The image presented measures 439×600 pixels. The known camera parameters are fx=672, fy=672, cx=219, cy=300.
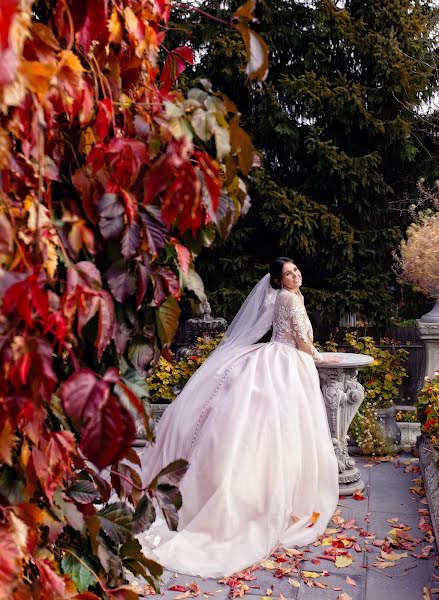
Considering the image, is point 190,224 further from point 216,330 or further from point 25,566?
point 216,330

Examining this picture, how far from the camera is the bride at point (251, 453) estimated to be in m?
4.22

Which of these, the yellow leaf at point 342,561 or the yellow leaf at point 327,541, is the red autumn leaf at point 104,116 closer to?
the yellow leaf at point 342,561

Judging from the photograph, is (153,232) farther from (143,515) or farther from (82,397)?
(143,515)

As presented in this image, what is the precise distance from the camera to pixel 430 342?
6.93 metres

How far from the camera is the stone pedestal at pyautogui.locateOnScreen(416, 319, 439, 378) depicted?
6816 mm

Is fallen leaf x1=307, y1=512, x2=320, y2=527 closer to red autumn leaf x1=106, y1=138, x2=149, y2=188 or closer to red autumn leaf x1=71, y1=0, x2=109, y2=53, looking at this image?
red autumn leaf x1=106, y1=138, x2=149, y2=188

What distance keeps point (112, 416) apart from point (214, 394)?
4020mm

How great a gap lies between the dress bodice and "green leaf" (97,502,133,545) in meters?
4.02

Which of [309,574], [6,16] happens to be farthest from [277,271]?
[6,16]

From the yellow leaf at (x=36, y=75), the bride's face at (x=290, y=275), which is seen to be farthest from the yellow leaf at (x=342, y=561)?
the yellow leaf at (x=36, y=75)

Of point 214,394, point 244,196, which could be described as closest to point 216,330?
point 214,394

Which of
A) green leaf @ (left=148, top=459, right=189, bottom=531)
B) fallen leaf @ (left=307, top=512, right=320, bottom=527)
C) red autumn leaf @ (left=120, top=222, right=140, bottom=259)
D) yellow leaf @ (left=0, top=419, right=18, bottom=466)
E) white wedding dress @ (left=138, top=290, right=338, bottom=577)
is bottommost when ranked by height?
fallen leaf @ (left=307, top=512, right=320, bottom=527)

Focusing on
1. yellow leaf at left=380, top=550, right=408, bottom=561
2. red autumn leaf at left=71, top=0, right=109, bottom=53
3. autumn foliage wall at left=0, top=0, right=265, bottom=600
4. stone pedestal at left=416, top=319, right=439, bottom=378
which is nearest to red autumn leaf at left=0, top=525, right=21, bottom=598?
autumn foliage wall at left=0, top=0, right=265, bottom=600

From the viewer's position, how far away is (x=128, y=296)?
4.18ft
